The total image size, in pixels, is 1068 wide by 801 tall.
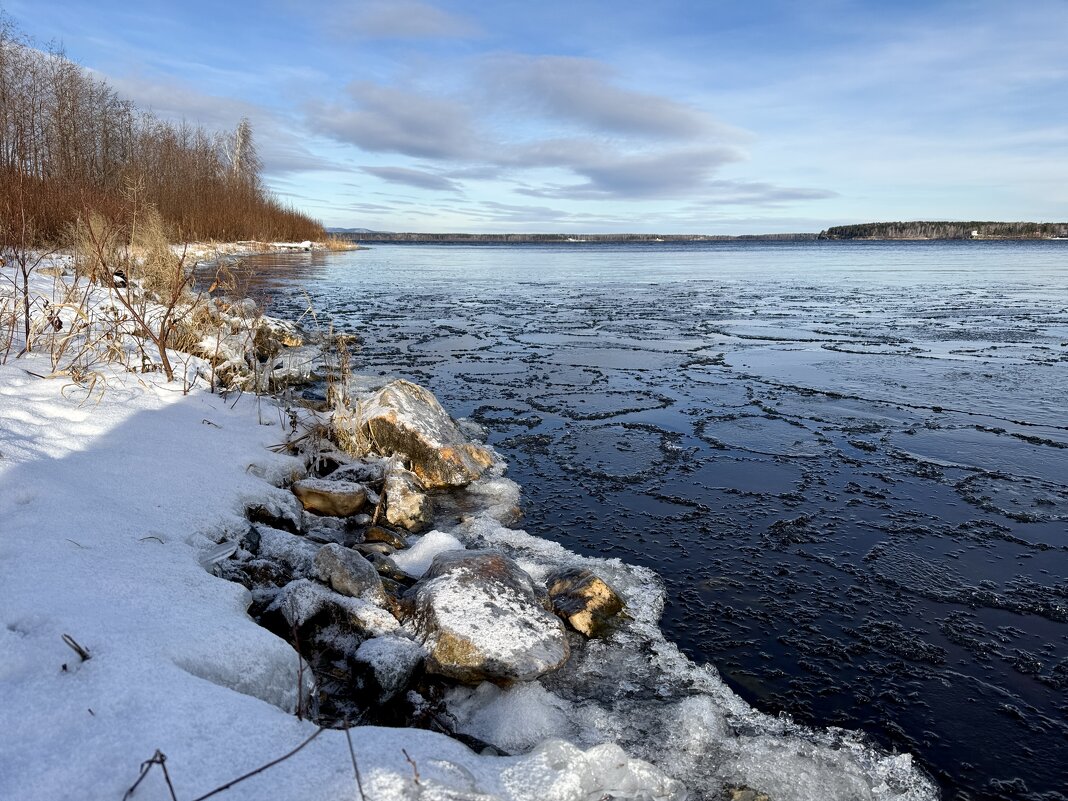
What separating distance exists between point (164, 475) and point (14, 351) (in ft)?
7.28

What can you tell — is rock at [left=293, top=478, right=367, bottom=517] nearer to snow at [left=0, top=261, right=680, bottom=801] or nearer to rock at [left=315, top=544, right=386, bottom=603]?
snow at [left=0, top=261, right=680, bottom=801]

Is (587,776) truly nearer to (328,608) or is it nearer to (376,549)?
(328,608)

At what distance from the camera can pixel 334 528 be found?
3605 mm

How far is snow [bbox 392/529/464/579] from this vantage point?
10.8 ft

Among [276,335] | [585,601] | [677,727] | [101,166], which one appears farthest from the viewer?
[101,166]

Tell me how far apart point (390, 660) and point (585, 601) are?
954mm

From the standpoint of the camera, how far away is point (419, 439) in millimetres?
4543

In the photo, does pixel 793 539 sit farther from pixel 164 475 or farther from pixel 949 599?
pixel 164 475

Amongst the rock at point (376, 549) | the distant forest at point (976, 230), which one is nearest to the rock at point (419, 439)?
the rock at point (376, 549)

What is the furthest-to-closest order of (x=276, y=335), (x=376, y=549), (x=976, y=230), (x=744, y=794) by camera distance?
(x=976, y=230)
(x=276, y=335)
(x=376, y=549)
(x=744, y=794)

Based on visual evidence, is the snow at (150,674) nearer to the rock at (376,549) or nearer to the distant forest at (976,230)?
the rock at (376,549)

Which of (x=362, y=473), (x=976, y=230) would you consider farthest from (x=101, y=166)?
(x=976, y=230)

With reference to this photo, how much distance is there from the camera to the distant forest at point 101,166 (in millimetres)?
12367

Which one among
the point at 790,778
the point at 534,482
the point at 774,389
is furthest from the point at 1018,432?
the point at 790,778
